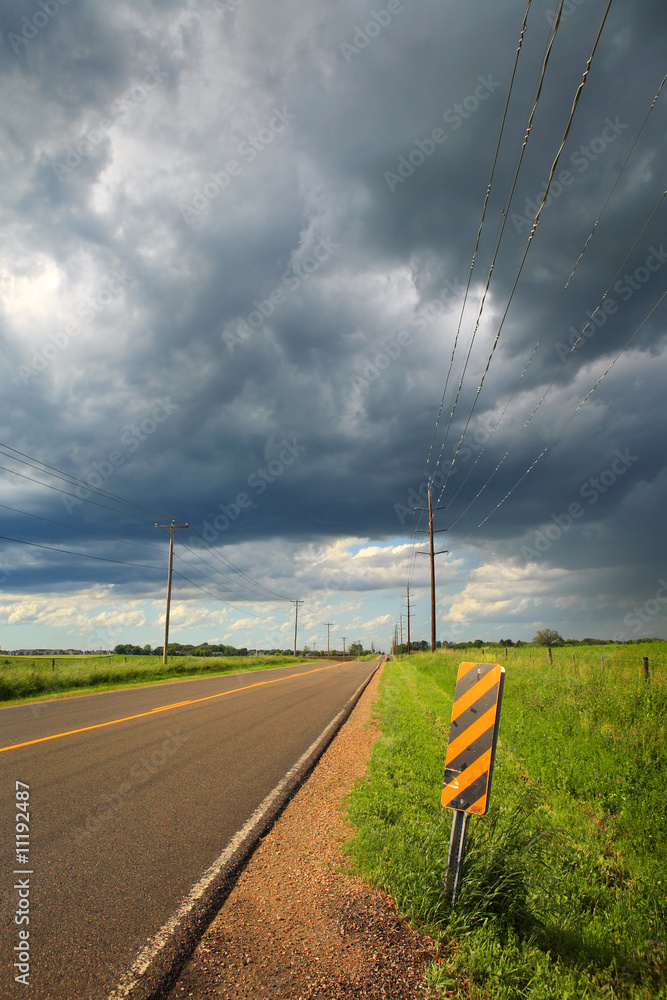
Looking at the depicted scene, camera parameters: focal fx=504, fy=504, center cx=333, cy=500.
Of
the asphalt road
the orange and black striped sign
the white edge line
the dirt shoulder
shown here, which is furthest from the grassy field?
the asphalt road

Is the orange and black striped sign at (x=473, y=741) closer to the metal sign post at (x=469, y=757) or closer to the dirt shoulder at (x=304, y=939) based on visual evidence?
the metal sign post at (x=469, y=757)

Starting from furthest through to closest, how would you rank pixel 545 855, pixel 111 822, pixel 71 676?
pixel 71 676
pixel 111 822
pixel 545 855

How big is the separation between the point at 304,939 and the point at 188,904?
0.90 meters

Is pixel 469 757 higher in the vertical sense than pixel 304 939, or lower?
higher

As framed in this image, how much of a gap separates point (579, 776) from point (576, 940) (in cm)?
435

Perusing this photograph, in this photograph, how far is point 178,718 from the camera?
11086 mm

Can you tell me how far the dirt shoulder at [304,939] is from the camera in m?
2.76

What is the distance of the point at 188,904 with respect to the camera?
352 centimetres

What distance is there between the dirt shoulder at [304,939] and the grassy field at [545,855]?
195mm

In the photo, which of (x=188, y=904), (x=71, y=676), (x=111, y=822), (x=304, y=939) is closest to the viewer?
(x=304, y=939)

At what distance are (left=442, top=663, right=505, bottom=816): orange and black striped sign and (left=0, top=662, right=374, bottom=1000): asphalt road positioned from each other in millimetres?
2136

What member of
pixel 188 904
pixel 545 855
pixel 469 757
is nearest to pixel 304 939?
pixel 188 904

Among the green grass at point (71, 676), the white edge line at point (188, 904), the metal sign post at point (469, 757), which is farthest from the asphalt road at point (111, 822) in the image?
the green grass at point (71, 676)

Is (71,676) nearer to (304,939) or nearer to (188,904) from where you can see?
(188,904)
